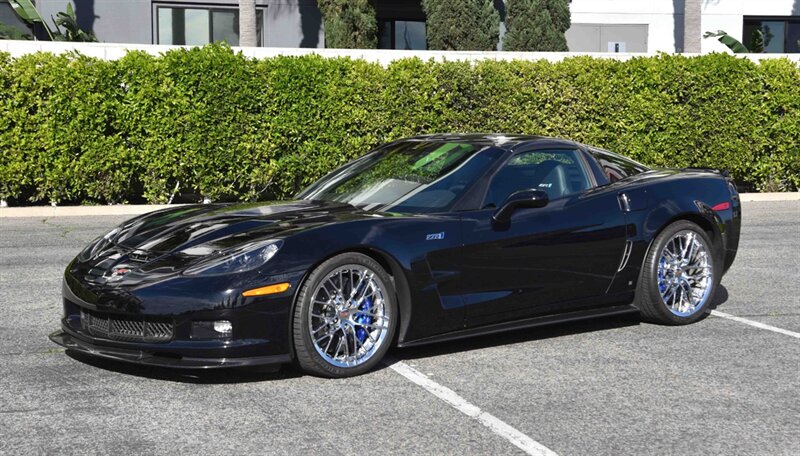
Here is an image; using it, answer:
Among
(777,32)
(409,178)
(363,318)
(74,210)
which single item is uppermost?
(777,32)

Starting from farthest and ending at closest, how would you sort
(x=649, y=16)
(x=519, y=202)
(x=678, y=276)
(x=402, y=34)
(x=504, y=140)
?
1. (x=649, y=16)
2. (x=402, y=34)
3. (x=678, y=276)
4. (x=504, y=140)
5. (x=519, y=202)

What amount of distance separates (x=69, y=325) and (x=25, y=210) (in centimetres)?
994

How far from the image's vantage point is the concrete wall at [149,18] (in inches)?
918

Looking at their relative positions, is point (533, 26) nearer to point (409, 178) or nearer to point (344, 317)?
point (409, 178)

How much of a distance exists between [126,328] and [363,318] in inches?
50.7

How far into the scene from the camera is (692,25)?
83.1 feet

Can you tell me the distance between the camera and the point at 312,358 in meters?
5.75

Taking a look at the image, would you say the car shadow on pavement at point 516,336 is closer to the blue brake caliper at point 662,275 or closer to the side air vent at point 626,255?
the blue brake caliper at point 662,275

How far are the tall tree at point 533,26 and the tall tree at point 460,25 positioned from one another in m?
0.60

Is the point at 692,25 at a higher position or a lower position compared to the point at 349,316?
higher

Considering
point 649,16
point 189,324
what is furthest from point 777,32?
point 189,324

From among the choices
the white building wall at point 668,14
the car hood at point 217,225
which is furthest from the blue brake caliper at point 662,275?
the white building wall at point 668,14

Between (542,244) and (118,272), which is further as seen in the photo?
(542,244)

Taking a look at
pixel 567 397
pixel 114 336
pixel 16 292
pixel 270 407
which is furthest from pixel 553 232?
pixel 16 292
